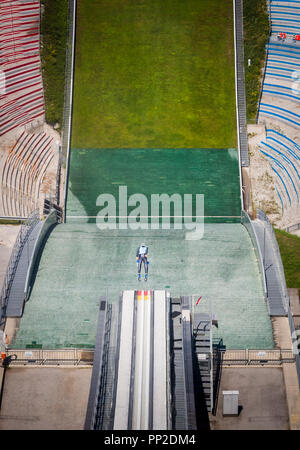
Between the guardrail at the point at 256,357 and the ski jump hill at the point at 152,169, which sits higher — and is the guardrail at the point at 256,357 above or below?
below

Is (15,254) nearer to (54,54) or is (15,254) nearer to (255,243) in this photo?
(255,243)

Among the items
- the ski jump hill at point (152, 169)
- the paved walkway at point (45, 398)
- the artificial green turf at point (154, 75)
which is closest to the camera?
the paved walkway at point (45, 398)

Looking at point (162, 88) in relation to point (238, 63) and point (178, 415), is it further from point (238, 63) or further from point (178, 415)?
point (178, 415)

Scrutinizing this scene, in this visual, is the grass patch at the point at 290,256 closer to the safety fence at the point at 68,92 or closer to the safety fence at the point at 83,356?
the safety fence at the point at 83,356

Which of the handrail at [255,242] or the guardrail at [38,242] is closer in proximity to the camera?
the guardrail at [38,242]

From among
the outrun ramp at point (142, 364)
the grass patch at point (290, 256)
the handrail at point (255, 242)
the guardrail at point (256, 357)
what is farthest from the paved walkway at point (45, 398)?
the grass patch at point (290, 256)

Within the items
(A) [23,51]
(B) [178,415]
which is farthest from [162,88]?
(B) [178,415]
